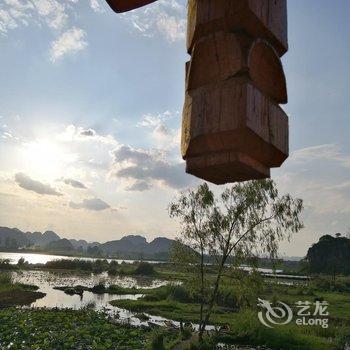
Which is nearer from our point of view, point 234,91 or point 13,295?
point 234,91

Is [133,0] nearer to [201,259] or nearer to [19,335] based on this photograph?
[201,259]

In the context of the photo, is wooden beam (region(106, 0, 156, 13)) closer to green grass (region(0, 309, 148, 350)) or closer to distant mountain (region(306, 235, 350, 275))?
green grass (region(0, 309, 148, 350))

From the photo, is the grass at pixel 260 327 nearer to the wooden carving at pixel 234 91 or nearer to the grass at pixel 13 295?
the grass at pixel 13 295

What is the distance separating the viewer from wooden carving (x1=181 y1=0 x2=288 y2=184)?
3.06 ft

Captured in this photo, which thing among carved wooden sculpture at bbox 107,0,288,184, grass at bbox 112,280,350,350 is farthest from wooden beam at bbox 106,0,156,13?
grass at bbox 112,280,350,350

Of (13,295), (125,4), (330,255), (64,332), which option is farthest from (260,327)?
(330,255)

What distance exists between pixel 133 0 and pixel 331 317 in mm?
33319

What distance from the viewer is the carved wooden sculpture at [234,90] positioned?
93cm

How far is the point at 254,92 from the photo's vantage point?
0.95m

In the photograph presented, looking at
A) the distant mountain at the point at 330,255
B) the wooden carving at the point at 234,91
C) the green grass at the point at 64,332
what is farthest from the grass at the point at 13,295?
the distant mountain at the point at 330,255

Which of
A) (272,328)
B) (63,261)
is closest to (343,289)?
(272,328)

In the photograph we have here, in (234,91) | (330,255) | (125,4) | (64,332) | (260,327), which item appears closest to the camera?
(234,91)

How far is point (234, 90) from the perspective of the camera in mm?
936

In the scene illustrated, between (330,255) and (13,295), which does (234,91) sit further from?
(330,255)
